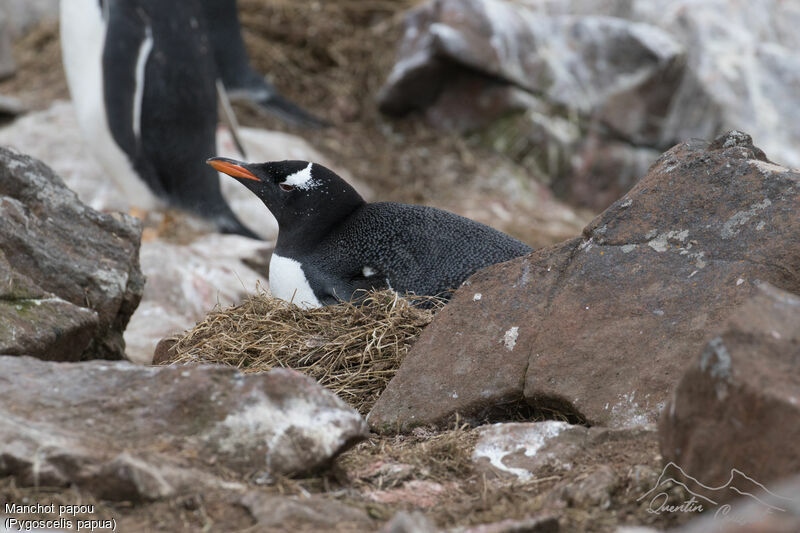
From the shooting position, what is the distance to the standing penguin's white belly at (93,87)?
6434mm

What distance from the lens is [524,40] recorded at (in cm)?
838

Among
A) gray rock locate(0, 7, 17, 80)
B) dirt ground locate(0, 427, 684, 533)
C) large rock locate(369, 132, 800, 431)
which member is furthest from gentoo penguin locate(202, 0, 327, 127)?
dirt ground locate(0, 427, 684, 533)

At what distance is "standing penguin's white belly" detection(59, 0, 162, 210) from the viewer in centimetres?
643

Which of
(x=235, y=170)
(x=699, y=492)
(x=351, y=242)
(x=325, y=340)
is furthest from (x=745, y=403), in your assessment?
(x=235, y=170)

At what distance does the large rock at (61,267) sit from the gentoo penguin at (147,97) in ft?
9.22

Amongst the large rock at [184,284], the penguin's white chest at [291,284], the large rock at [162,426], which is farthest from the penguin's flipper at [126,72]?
the large rock at [162,426]

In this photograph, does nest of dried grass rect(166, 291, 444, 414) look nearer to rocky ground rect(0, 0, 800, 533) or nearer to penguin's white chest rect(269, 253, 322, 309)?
rocky ground rect(0, 0, 800, 533)

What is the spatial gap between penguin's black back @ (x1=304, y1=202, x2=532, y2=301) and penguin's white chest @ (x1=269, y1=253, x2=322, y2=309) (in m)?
0.06

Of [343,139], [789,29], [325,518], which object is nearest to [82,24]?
[343,139]

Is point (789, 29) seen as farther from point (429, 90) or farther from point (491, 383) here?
point (491, 383)

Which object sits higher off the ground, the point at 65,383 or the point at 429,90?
the point at 429,90

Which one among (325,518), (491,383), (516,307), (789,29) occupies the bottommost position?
(325,518)

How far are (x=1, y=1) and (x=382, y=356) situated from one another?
331 inches

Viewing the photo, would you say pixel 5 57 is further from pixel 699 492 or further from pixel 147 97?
pixel 699 492
